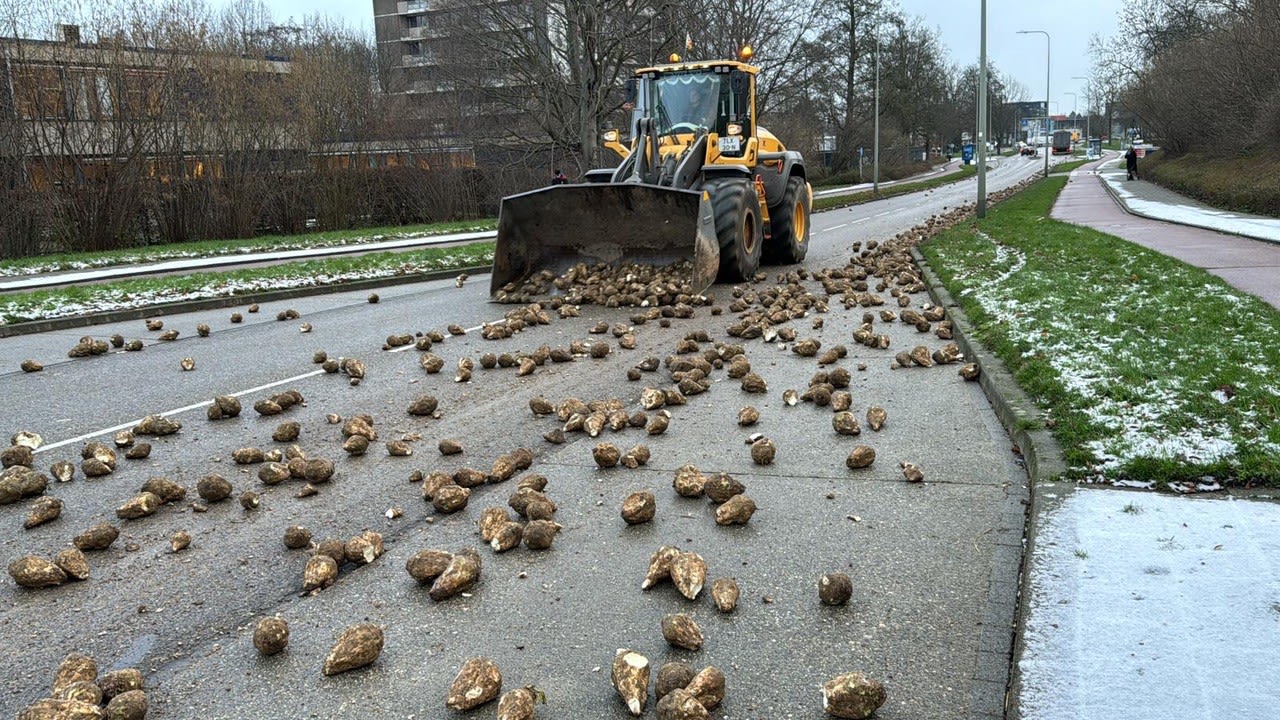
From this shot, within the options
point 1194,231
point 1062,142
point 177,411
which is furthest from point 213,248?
point 1062,142

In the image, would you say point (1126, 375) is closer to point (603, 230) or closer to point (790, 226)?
point (603, 230)

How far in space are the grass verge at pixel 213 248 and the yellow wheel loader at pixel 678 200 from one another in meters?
12.8

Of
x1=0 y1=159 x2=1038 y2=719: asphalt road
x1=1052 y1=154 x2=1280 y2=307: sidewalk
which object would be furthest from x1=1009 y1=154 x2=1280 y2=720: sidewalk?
x1=1052 y1=154 x2=1280 y2=307: sidewalk

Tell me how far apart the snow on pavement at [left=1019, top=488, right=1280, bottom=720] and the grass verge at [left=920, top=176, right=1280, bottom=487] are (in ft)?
1.80

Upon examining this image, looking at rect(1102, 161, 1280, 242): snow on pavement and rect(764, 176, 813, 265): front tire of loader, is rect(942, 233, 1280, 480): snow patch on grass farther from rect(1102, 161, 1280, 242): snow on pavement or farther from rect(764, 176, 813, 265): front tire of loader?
rect(1102, 161, 1280, 242): snow on pavement

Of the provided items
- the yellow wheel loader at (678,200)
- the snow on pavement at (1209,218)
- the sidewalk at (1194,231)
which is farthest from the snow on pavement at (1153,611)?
the snow on pavement at (1209,218)

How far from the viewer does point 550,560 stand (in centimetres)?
437

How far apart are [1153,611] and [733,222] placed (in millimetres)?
10604

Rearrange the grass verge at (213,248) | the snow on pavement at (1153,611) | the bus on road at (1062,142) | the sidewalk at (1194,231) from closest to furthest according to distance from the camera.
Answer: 1. the snow on pavement at (1153,611)
2. the sidewalk at (1194,231)
3. the grass verge at (213,248)
4. the bus on road at (1062,142)

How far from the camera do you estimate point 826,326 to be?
35.0 ft

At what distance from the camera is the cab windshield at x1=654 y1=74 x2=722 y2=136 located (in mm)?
15461

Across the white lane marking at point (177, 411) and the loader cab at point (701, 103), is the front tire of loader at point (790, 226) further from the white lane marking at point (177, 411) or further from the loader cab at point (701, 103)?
the white lane marking at point (177, 411)

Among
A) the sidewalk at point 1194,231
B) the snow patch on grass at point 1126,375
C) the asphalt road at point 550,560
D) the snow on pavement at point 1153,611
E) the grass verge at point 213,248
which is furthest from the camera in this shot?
the grass verge at point 213,248

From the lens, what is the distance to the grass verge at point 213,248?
22.1 metres
